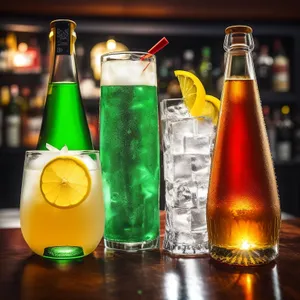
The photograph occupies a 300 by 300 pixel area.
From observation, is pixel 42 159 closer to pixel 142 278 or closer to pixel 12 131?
pixel 142 278

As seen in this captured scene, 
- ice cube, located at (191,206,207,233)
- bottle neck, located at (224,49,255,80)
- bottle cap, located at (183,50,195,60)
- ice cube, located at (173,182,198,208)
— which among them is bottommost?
ice cube, located at (191,206,207,233)

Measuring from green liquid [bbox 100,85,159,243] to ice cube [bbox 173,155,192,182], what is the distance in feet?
0.12

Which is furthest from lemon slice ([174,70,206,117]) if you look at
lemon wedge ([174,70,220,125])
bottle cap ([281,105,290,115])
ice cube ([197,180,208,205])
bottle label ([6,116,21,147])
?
bottle cap ([281,105,290,115])

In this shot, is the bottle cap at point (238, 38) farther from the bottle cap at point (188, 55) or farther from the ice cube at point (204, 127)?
the bottle cap at point (188, 55)

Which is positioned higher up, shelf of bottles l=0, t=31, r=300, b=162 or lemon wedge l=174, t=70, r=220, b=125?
shelf of bottles l=0, t=31, r=300, b=162

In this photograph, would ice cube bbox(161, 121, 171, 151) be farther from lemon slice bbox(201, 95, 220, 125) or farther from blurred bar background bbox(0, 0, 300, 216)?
blurred bar background bbox(0, 0, 300, 216)

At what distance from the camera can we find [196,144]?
77 centimetres

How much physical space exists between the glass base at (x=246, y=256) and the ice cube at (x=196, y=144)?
0.53ft

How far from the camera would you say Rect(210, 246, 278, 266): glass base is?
0.65 m

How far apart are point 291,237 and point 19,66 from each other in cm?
A: 283

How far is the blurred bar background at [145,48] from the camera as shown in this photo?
326 cm

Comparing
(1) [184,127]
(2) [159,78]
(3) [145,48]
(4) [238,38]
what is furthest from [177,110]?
(3) [145,48]

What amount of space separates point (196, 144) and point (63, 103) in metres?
0.24

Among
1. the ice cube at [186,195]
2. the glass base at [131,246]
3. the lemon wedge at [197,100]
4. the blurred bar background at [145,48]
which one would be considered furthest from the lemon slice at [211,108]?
the blurred bar background at [145,48]
